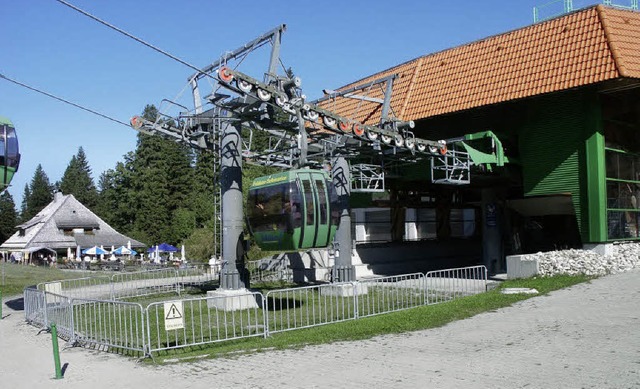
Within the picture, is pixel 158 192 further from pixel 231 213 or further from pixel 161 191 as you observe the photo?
pixel 231 213

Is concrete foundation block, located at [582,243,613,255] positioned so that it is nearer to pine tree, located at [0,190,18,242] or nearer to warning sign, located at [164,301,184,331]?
warning sign, located at [164,301,184,331]

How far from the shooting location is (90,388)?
28.0 ft

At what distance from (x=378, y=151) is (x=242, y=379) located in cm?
1296

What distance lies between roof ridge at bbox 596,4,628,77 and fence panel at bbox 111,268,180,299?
17384 millimetres

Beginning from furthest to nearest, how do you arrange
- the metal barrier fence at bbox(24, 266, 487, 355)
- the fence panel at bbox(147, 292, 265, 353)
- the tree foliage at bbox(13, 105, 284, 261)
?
the tree foliage at bbox(13, 105, 284, 261), the metal barrier fence at bbox(24, 266, 487, 355), the fence panel at bbox(147, 292, 265, 353)

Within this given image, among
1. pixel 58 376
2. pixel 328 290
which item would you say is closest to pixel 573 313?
pixel 328 290

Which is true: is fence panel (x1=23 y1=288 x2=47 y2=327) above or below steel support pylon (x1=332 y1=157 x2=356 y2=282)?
below

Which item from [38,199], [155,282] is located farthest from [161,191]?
[155,282]

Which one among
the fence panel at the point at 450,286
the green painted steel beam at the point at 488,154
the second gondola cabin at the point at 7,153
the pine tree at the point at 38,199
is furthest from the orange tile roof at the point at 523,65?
the pine tree at the point at 38,199

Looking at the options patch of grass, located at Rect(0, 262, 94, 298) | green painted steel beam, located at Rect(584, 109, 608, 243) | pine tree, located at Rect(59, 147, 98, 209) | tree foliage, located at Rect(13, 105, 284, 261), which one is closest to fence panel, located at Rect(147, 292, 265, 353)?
green painted steel beam, located at Rect(584, 109, 608, 243)

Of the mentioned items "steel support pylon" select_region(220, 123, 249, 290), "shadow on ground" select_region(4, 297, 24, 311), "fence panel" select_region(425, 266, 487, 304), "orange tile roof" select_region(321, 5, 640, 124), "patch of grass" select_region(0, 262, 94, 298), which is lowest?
"patch of grass" select_region(0, 262, 94, 298)

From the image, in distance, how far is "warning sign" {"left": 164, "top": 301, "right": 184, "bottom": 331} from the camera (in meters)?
10.3

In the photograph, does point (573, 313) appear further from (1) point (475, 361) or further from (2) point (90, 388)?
(2) point (90, 388)

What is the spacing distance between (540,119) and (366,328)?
13.4 m
